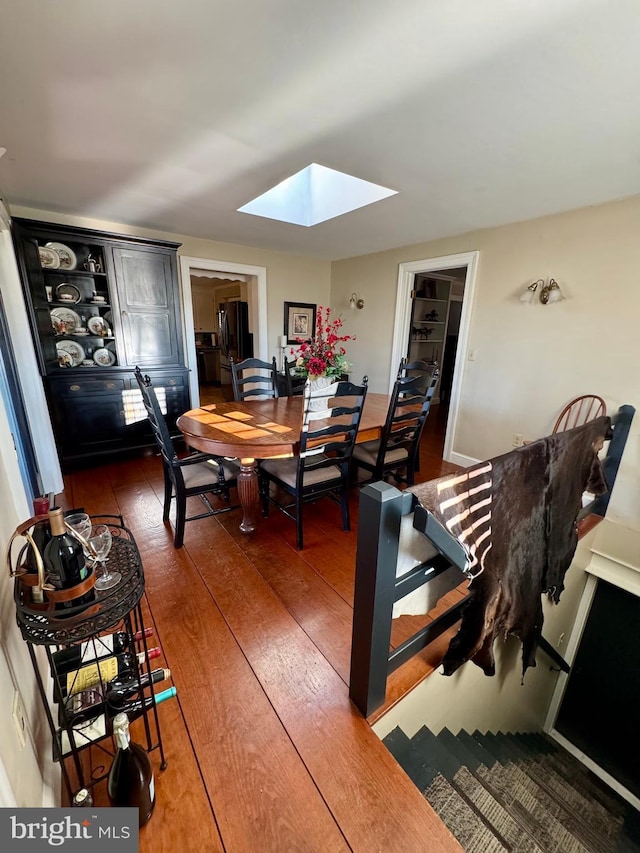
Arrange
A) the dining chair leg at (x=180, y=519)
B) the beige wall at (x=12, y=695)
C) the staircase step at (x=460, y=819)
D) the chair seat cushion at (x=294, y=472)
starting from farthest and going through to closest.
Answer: the chair seat cushion at (x=294, y=472) < the dining chair leg at (x=180, y=519) < the staircase step at (x=460, y=819) < the beige wall at (x=12, y=695)

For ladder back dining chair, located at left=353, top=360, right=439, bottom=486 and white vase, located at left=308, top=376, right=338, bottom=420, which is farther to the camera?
ladder back dining chair, located at left=353, top=360, right=439, bottom=486

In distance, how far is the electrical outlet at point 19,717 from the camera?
777 mm

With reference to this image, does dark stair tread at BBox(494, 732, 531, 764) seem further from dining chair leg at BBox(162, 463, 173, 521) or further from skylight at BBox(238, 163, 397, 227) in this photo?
skylight at BBox(238, 163, 397, 227)

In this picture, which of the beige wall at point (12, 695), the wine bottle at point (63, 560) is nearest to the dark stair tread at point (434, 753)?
the beige wall at point (12, 695)

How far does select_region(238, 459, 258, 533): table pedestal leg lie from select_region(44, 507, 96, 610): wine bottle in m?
1.29

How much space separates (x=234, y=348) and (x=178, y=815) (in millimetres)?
6541

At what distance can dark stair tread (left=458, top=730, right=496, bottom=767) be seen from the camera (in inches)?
70.4

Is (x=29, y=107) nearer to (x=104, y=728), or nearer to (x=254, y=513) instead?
(x=254, y=513)

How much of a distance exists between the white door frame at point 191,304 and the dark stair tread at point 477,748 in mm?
3618

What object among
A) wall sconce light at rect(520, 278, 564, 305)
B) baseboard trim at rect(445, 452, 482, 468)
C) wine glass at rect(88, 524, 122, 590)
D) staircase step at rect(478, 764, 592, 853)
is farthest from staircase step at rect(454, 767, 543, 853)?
wall sconce light at rect(520, 278, 564, 305)

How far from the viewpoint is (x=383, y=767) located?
1.08 meters

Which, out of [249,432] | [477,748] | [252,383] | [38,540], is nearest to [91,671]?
[38,540]

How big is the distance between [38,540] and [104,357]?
3.07m

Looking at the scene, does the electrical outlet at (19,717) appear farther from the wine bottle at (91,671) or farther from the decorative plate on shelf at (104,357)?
the decorative plate on shelf at (104,357)
